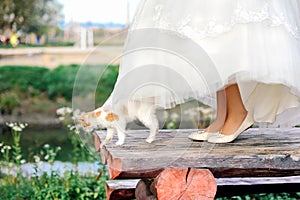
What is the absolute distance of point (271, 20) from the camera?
2.46 metres

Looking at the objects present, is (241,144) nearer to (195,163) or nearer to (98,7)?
(195,163)

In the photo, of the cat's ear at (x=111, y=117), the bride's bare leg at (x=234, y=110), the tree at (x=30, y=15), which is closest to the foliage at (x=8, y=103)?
the tree at (x=30, y=15)

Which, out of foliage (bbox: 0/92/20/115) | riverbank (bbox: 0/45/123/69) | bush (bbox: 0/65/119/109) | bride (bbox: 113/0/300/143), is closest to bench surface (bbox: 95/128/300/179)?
bride (bbox: 113/0/300/143)

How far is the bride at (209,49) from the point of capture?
2406 mm

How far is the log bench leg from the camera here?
227 cm

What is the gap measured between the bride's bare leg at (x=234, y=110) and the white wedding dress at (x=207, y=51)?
6.3 inches

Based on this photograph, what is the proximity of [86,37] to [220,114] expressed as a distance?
1151 centimetres

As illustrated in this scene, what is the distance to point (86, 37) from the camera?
14.0m

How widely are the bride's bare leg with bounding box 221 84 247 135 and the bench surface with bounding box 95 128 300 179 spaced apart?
0.07 metres

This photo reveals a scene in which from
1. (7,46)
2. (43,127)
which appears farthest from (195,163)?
(7,46)

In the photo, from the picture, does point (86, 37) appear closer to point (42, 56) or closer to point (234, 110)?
point (42, 56)

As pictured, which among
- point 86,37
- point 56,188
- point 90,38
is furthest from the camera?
point 90,38

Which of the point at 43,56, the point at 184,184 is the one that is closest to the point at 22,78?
the point at 43,56

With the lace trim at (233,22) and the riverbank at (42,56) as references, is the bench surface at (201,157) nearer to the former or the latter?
the lace trim at (233,22)
